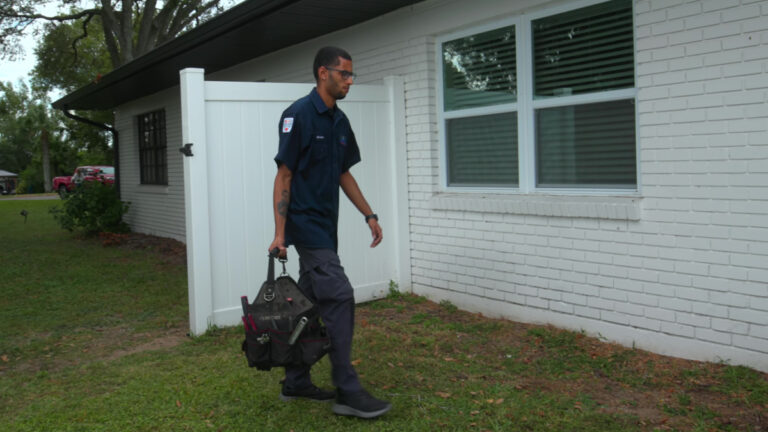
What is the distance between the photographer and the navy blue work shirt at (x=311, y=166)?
11.8 feet

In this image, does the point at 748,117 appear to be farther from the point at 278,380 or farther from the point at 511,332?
the point at 278,380

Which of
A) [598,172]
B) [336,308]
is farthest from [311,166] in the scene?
[598,172]

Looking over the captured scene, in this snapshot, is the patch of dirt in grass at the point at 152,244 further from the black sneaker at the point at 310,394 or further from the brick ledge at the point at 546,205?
the black sneaker at the point at 310,394

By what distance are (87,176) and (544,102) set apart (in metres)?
21.6

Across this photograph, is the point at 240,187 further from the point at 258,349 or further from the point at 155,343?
the point at 258,349

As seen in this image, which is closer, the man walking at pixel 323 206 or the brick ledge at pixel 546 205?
the man walking at pixel 323 206

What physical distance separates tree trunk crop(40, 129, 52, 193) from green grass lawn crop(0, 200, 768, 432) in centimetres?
5142

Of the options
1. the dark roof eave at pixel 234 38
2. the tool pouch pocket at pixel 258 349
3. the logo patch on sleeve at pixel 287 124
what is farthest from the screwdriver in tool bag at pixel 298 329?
the dark roof eave at pixel 234 38

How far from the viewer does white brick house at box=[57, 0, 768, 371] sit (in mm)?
4051

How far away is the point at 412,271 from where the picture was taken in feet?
21.9

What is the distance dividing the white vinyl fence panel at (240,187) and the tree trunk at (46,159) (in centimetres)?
5150

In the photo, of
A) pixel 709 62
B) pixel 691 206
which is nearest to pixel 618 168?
pixel 691 206

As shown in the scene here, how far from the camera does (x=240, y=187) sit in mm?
5734

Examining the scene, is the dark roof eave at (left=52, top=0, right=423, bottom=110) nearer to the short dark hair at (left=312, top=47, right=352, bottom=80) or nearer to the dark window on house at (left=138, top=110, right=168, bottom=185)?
the dark window on house at (left=138, top=110, right=168, bottom=185)
